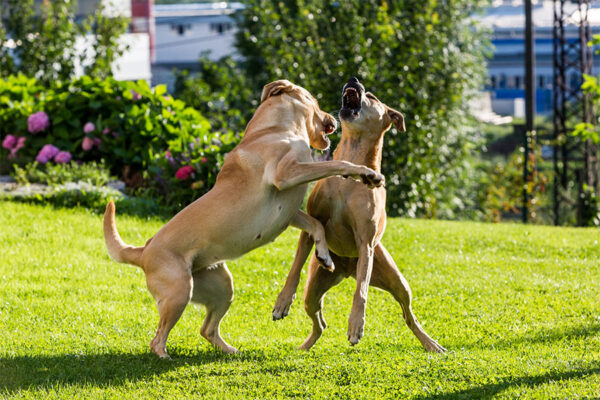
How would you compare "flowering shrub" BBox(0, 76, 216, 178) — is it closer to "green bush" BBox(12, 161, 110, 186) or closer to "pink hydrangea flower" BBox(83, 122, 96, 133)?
"pink hydrangea flower" BBox(83, 122, 96, 133)

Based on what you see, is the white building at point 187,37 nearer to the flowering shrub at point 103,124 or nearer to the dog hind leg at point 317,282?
the flowering shrub at point 103,124

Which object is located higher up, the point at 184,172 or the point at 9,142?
the point at 9,142

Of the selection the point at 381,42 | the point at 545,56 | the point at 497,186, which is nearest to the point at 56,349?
the point at 381,42

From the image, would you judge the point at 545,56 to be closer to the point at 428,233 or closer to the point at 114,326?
the point at 428,233

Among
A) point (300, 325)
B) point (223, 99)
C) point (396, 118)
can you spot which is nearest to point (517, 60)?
point (223, 99)

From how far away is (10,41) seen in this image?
51.4 feet

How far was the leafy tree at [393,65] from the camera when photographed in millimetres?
14414

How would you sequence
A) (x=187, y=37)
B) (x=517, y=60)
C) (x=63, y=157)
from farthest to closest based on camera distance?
(x=517, y=60), (x=187, y=37), (x=63, y=157)

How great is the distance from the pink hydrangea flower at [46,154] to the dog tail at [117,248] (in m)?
6.07

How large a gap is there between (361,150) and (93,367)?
2065 mm

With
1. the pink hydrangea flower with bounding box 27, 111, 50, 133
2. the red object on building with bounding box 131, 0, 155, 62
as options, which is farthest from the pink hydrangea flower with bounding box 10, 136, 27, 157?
the red object on building with bounding box 131, 0, 155, 62

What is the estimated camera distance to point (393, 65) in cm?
1471

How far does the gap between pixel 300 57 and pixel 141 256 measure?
10730mm

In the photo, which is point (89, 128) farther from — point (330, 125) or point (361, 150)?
point (361, 150)
